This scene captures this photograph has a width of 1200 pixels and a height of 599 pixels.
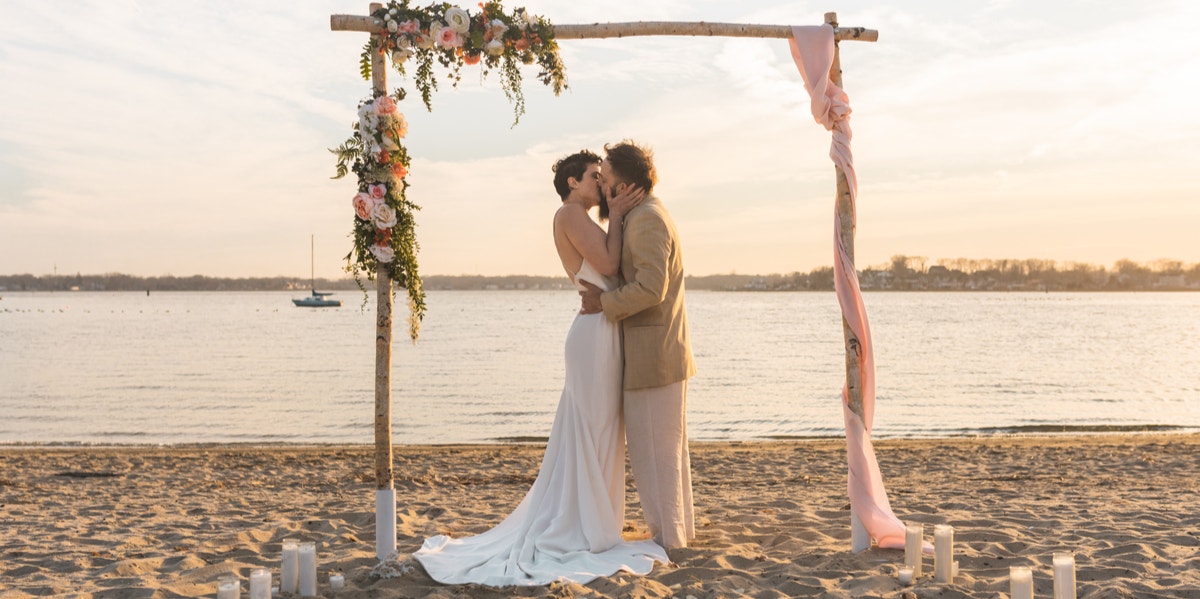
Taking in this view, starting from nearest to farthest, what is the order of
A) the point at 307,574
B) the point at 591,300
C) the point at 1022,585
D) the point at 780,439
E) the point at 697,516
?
1. the point at 1022,585
2. the point at 307,574
3. the point at 591,300
4. the point at 697,516
5. the point at 780,439

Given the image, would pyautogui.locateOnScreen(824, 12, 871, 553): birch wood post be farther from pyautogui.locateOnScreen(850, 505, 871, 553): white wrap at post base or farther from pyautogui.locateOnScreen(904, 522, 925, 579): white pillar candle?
pyautogui.locateOnScreen(904, 522, 925, 579): white pillar candle

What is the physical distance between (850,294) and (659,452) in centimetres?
154

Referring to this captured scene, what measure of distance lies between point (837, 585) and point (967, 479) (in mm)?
5409

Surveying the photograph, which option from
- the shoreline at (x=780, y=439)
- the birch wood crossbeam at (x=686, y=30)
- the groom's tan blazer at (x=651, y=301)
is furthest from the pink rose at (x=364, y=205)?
the shoreline at (x=780, y=439)

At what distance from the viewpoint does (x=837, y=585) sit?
15.9ft

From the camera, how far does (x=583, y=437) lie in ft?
18.2

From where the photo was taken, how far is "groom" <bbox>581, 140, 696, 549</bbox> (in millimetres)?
5375

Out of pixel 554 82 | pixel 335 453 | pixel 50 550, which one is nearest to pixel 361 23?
pixel 554 82

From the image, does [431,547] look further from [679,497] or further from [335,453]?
[335,453]

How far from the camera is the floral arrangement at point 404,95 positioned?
5277mm

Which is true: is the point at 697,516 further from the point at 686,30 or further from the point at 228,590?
the point at 228,590

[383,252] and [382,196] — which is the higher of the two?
[382,196]

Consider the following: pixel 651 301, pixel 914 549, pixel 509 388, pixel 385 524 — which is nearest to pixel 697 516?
pixel 914 549

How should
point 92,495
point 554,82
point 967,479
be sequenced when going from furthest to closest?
point 967,479 < point 92,495 < point 554,82
